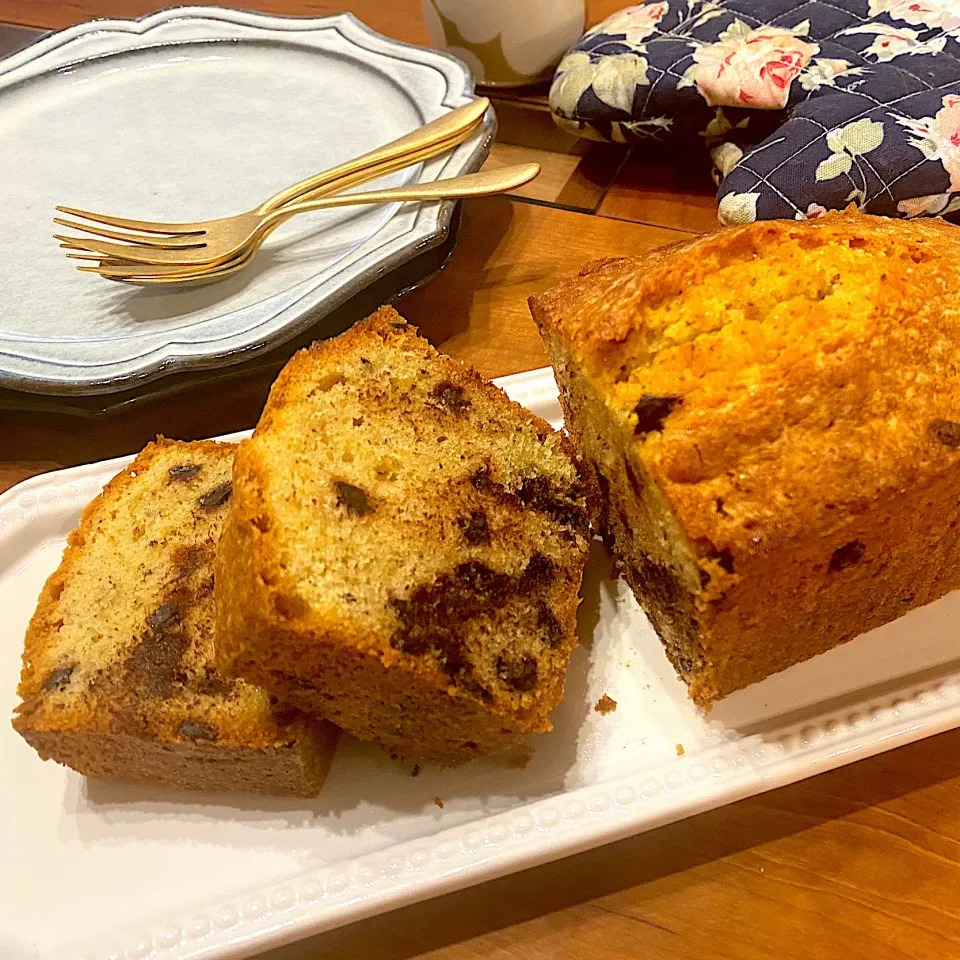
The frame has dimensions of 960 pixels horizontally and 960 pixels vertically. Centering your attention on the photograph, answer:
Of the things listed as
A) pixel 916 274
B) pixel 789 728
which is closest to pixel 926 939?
pixel 789 728

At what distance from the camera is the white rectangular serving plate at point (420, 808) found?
1.09 meters

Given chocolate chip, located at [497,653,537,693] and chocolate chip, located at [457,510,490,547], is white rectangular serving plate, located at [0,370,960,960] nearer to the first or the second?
chocolate chip, located at [497,653,537,693]

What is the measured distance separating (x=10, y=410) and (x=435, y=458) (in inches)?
39.9

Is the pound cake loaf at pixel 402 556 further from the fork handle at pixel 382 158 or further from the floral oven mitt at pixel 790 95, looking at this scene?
the floral oven mitt at pixel 790 95

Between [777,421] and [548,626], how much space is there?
42 cm

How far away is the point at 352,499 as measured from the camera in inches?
44.9

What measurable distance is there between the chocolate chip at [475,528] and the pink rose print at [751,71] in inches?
54.3

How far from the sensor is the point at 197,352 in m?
1.55

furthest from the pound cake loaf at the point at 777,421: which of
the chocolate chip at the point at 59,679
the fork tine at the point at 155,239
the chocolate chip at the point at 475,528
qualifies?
the fork tine at the point at 155,239

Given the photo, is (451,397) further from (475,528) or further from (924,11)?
(924,11)

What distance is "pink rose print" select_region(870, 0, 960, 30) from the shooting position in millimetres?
2057

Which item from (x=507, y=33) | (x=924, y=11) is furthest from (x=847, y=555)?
(x=507, y=33)

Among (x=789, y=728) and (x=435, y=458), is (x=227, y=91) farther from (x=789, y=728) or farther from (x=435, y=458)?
(x=789, y=728)

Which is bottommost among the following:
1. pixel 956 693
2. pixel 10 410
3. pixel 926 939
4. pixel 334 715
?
pixel 926 939
